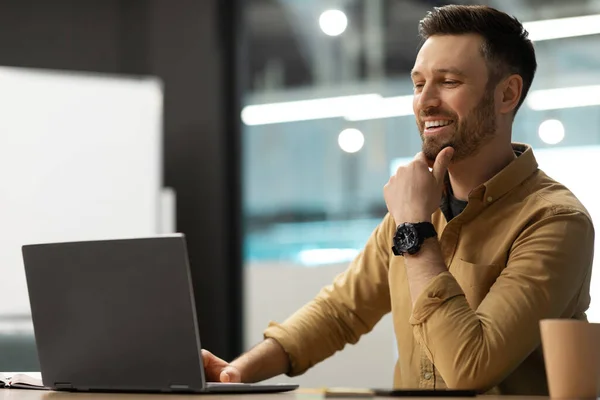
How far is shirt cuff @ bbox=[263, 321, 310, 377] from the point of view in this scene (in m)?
2.21

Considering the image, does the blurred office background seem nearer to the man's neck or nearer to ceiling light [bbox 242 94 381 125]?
ceiling light [bbox 242 94 381 125]

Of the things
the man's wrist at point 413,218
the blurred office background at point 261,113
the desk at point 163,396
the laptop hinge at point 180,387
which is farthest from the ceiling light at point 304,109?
the laptop hinge at point 180,387

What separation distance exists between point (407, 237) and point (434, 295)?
0.17 meters

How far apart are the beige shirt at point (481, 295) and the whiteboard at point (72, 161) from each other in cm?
193

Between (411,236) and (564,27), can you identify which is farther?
(564,27)

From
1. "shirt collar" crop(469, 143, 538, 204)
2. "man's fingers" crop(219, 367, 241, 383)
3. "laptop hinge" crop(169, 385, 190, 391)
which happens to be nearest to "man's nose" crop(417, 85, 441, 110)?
"shirt collar" crop(469, 143, 538, 204)

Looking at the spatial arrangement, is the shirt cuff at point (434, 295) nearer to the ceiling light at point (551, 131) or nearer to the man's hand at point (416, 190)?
the man's hand at point (416, 190)

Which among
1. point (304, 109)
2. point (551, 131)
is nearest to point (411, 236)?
point (551, 131)

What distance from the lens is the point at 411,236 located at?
1938mm

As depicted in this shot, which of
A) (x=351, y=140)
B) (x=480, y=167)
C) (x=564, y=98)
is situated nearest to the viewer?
(x=480, y=167)

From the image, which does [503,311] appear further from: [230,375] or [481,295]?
[230,375]

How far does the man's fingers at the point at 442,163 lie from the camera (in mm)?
2090

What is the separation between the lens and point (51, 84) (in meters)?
4.05

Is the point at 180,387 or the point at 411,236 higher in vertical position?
the point at 411,236
